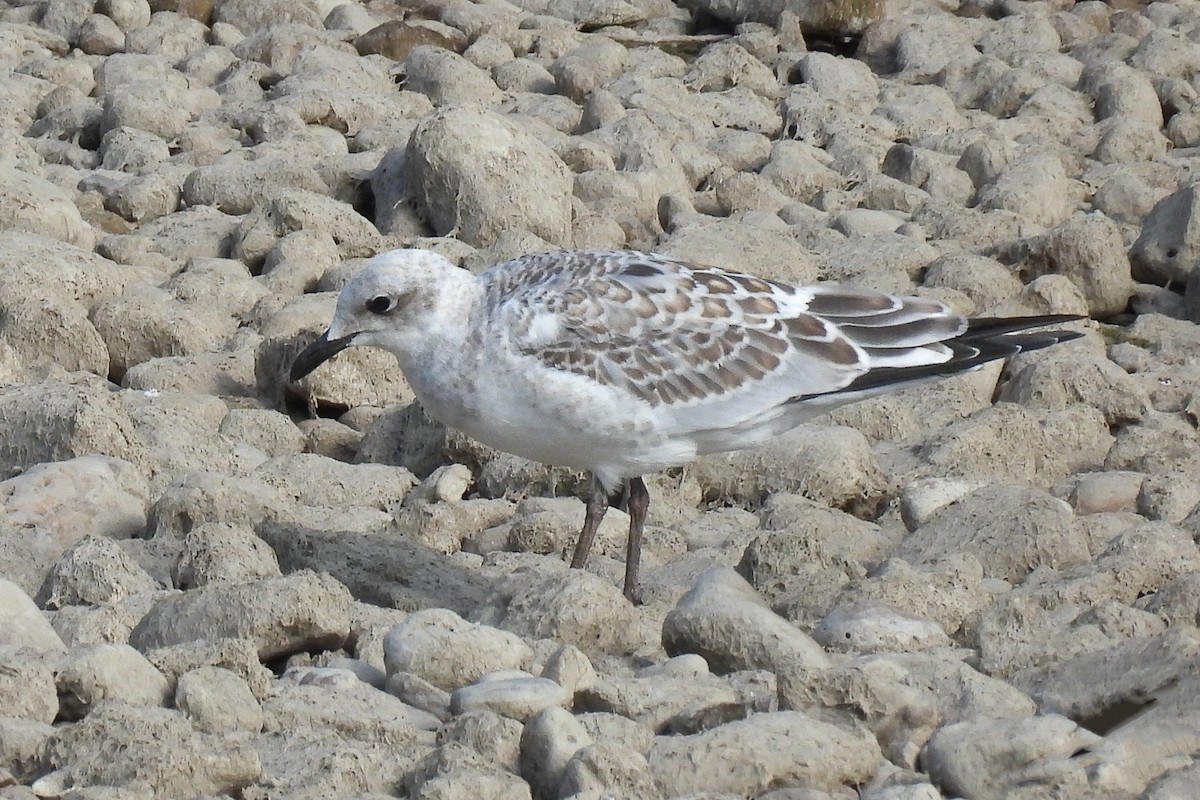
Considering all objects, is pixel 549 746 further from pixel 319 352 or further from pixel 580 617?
pixel 319 352

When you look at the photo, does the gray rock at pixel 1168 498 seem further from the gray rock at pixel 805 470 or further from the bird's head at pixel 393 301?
the bird's head at pixel 393 301

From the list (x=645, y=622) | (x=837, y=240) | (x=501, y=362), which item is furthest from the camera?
(x=837, y=240)

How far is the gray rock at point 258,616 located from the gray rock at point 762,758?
123 cm

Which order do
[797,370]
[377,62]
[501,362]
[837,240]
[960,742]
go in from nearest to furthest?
1. [960,742]
2. [501,362]
3. [797,370]
4. [837,240]
5. [377,62]

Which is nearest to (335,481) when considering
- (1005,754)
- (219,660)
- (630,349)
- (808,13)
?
(630,349)

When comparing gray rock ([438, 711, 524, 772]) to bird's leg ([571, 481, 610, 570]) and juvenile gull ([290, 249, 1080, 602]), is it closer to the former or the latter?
juvenile gull ([290, 249, 1080, 602])

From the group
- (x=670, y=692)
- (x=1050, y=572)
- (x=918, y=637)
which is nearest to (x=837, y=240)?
(x=1050, y=572)

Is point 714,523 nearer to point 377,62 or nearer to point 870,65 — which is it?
point 377,62

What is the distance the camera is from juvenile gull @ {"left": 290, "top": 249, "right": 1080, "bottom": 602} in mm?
6121

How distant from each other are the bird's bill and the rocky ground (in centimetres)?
46

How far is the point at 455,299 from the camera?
6.25 m

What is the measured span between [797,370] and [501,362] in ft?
3.78

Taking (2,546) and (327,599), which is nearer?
(327,599)

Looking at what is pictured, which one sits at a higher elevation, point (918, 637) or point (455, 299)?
point (455, 299)
